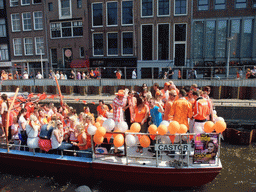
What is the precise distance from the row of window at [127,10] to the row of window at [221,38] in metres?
2.49

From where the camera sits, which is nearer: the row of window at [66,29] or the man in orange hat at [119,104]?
the man in orange hat at [119,104]

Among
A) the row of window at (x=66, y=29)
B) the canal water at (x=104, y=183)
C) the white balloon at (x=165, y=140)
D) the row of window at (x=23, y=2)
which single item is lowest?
the canal water at (x=104, y=183)

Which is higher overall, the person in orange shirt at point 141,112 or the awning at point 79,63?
the awning at point 79,63

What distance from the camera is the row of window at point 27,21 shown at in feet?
84.2

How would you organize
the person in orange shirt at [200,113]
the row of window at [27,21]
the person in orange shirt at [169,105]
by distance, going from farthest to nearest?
the row of window at [27,21] < the person in orange shirt at [169,105] < the person in orange shirt at [200,113]

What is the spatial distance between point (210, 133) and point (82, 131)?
3253 millimetres

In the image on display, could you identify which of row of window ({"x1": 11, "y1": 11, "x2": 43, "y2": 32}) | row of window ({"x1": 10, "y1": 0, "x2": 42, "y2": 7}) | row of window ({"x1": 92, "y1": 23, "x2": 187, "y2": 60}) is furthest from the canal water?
row of window ({"x1": 10, "y1": 0, "x2": 42, "y2": 7})

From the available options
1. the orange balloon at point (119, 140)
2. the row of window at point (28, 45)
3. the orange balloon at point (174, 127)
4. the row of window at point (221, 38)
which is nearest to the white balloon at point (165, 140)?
the orange balloon at point (174, 127)

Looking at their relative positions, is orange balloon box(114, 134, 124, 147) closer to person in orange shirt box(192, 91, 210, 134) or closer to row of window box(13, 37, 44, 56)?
person in orange shirt box(192, 91, 210, 134)

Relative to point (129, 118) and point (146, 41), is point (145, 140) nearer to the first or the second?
point (129, 118)

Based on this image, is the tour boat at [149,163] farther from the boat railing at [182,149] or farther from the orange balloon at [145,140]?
the orange balloon at [145,140]

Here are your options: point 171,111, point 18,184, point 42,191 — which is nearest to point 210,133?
point 171,111

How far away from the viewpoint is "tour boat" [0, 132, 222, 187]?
4.91 metres

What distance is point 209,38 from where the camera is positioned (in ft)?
67.7
